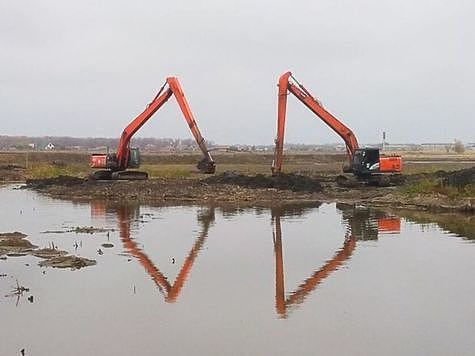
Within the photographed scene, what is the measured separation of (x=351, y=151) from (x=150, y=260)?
2558 cm

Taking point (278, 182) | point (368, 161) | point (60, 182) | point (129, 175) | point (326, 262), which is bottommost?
point (326, 262)

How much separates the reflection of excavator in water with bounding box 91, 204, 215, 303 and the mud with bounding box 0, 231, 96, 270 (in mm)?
1438

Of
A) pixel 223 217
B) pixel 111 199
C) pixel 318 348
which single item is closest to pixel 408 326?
pixel 318 348

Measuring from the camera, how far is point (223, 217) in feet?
83.5

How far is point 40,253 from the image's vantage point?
15.9 metres

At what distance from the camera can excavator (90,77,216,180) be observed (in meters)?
40.1

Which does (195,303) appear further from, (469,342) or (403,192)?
(403,192)

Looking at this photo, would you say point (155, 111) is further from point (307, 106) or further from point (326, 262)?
point (326, 262)

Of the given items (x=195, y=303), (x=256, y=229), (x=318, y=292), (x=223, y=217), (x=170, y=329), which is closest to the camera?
(x=170, y=329)

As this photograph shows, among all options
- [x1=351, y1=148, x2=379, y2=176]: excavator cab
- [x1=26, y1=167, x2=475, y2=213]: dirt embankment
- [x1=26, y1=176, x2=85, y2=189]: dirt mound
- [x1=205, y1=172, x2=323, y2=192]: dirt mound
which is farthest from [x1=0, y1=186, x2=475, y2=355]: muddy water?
[x1=26, y1=176, x2=85, y2=189]: dirt mound

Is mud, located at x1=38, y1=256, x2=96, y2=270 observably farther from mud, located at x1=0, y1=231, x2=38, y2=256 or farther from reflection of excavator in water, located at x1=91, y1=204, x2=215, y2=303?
mud, located at x1=0, y1=231, x2=38, y2=256

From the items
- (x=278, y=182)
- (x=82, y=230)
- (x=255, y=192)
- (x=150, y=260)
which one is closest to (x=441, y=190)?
(x=255, y=192)

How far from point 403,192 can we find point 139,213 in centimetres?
1267

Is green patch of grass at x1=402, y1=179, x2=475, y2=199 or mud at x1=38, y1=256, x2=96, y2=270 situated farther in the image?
green patch of grass at x1=402, y1=179, x2=475, y2=199
